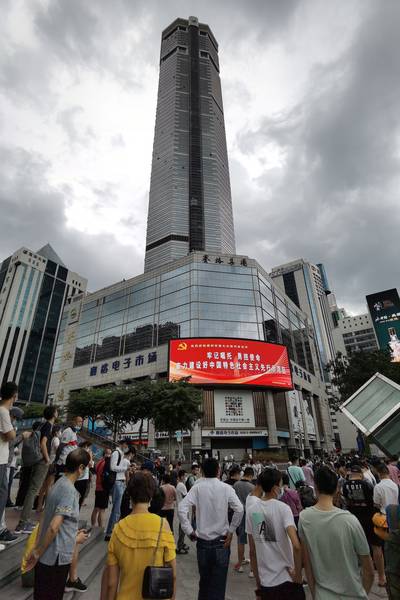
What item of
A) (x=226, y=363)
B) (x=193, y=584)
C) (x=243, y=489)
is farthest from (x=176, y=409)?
(x=193, y=584)

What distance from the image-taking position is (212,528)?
132 inches

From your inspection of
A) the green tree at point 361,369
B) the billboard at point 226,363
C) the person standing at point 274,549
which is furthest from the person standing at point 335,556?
the green tree at point 361,369

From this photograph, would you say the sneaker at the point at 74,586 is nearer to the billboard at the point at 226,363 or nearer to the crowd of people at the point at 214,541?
the crowd of people at the point at 214,541

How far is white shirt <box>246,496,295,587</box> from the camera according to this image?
274 centimetres

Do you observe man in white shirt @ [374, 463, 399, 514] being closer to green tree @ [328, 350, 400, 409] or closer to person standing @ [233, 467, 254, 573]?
person standing @ [233, 467, 254, 573]

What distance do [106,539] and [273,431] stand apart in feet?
103

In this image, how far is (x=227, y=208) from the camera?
7581cm

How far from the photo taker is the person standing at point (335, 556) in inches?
91.0

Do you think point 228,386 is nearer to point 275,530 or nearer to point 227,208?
point 275,530

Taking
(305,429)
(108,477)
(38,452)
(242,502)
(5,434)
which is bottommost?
(242,502)

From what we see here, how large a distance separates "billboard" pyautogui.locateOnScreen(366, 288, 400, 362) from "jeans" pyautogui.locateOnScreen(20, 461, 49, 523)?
6787 cm

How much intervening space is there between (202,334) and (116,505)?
103 ft

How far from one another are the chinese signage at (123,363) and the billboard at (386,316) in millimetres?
46763

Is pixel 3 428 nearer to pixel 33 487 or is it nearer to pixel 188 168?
pixel 33 487
